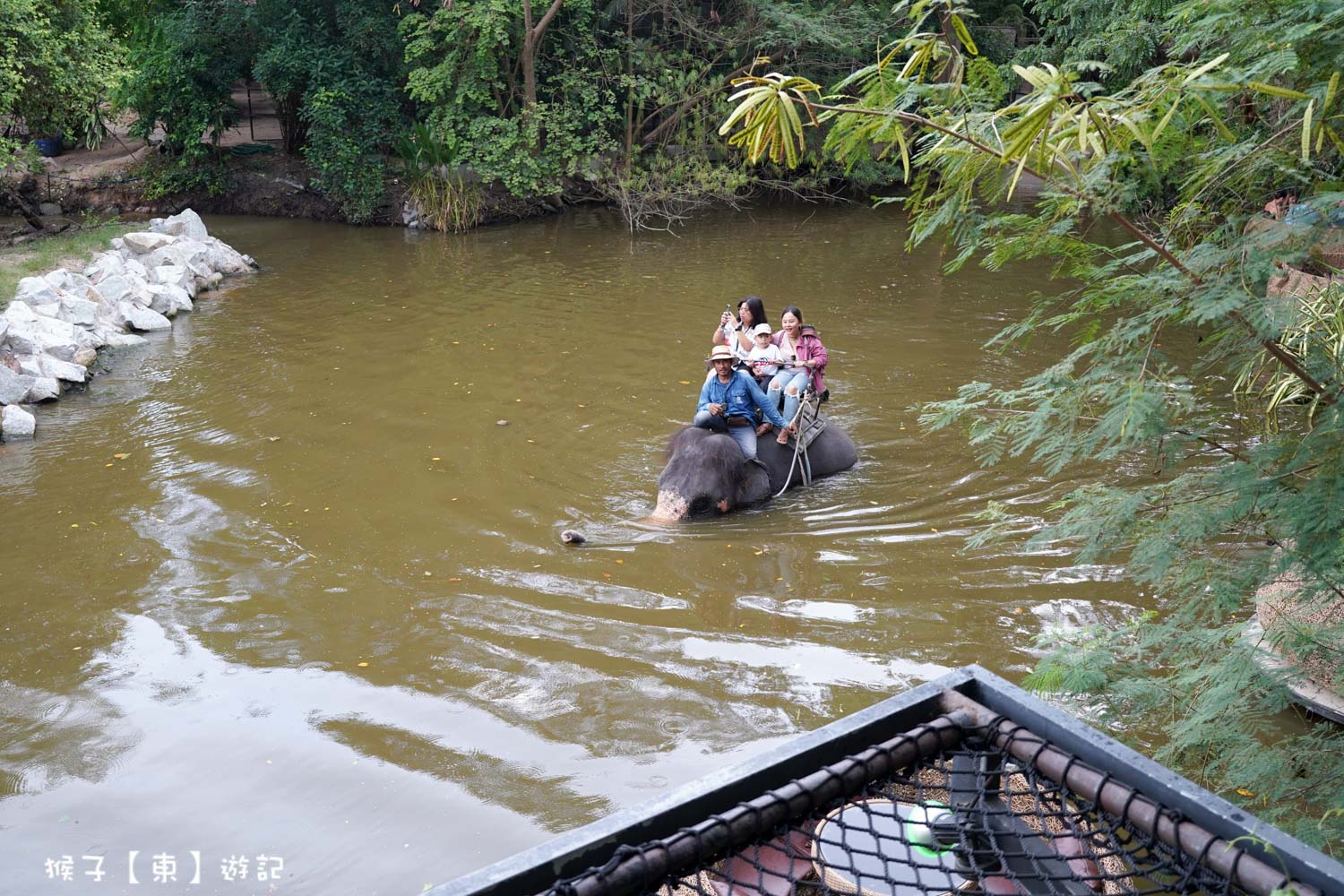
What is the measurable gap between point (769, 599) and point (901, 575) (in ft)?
3.10

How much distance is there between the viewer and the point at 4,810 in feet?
16.8

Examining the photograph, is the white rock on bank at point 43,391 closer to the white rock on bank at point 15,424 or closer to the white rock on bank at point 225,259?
the white rock on bank at point 15,424

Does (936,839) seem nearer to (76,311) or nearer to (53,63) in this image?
(76,311)

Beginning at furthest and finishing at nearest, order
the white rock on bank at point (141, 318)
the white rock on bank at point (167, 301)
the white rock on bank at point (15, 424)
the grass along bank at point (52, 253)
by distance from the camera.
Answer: the white rock on bank at point (167, 301) < the white rock on bank at point (141, 318) < the grass along bank at point (52, 253) < the white rock on bank at point (15, 424)

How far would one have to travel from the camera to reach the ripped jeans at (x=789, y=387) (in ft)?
29.3

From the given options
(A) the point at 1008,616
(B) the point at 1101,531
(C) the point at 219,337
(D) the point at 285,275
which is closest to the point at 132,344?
(C) the point at 219,337

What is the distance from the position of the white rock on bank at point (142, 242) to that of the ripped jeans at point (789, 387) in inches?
437

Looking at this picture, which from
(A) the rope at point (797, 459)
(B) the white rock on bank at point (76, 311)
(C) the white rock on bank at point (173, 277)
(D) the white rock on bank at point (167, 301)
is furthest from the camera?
(C) the white rock on bank at point (173, 277)

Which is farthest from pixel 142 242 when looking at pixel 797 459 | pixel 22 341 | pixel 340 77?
pixel 797 459

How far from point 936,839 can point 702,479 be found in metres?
5.82

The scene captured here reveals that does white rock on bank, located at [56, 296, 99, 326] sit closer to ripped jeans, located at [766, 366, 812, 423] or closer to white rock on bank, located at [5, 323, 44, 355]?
white rock on bank, located at [5, 323, 44, 355]

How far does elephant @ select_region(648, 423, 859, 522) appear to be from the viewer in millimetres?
7988

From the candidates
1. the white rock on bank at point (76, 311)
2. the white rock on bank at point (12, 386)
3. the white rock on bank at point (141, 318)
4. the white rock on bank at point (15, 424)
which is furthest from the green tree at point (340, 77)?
the white rock on bank at point (15, 424)

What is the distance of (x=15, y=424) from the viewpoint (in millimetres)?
9945
